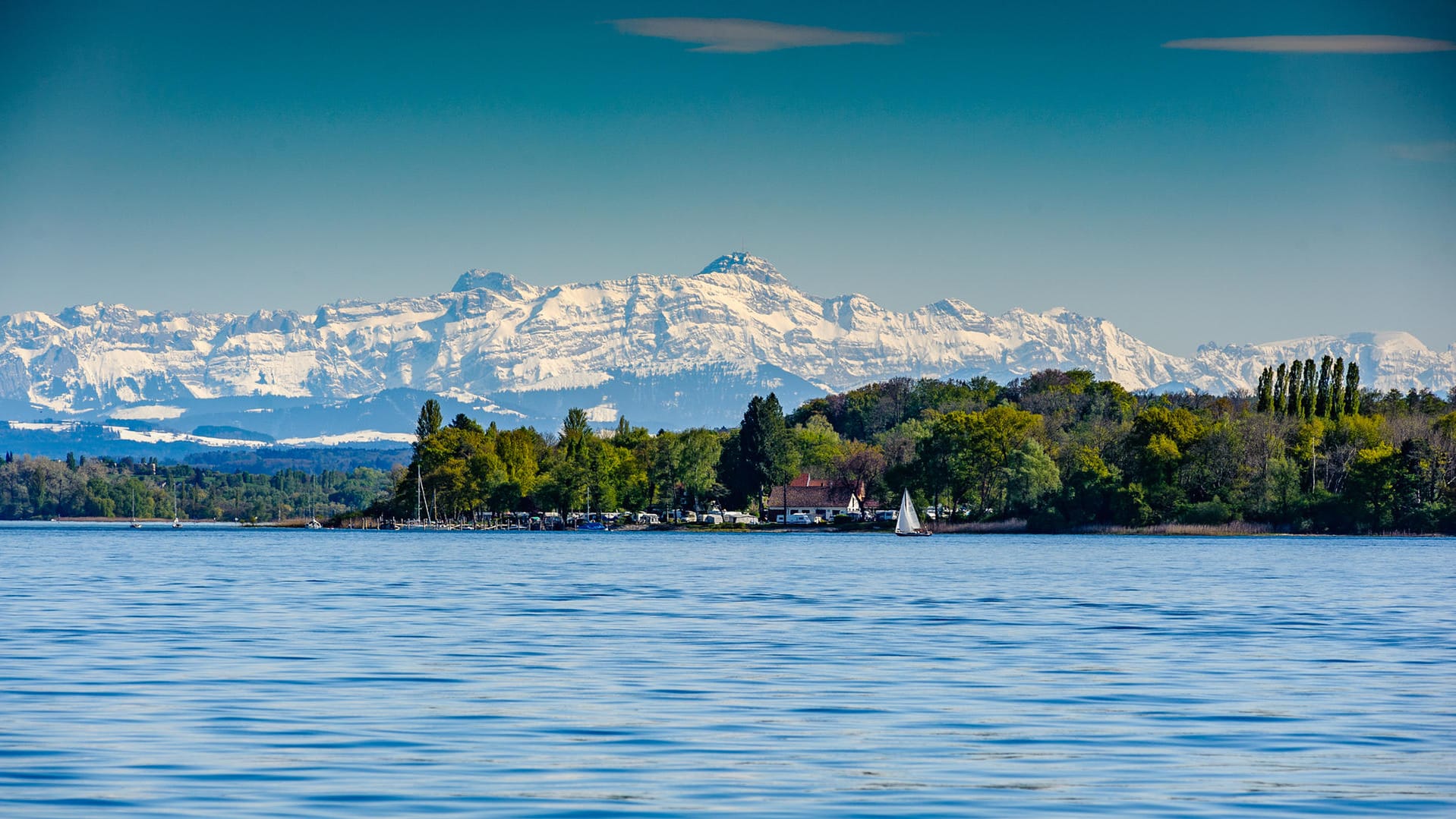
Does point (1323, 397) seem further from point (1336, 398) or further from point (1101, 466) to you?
point (1101, 466)

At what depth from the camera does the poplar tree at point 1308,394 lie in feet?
511

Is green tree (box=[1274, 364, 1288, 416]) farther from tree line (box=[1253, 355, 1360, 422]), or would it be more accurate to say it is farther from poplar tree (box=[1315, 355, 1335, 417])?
poplar tree (box=[1315, 355, 1335, 417])

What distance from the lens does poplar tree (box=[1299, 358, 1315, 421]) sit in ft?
511

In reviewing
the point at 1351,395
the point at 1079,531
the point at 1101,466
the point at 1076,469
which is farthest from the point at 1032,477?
the point at 1351,395

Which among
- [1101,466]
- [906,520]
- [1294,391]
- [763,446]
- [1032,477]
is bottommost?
[906,520]

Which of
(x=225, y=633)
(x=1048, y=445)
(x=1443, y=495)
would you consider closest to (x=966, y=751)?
(x=225, y=633)

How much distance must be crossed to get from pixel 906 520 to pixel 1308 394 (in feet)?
140

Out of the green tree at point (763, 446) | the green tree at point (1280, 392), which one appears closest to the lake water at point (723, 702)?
the green tree at point (1280, 392)

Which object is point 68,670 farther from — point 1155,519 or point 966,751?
point 1155,519

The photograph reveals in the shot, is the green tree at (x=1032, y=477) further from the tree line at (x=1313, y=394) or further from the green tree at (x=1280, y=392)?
the green tree at (x=1280, y=392)

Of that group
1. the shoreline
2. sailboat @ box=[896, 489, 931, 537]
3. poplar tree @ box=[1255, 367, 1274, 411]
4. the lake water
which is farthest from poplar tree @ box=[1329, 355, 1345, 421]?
the lake water

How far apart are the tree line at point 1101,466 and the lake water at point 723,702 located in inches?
3310

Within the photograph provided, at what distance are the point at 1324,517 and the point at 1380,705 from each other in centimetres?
11504

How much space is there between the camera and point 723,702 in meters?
22.6
